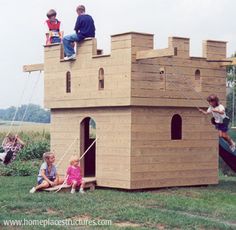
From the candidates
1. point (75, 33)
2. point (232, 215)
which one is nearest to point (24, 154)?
point (75, 33)

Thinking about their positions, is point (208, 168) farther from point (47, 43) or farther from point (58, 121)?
point (47, 43)

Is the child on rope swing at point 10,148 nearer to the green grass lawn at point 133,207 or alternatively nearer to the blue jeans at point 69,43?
the green grass lawn at point 133,207

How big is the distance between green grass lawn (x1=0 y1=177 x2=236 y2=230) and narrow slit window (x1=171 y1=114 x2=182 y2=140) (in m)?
1.37

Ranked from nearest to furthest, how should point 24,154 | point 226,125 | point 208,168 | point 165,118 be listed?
point 226,125, point 165,118, point 208,168, point 24,154

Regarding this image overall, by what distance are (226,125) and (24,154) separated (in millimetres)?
13823

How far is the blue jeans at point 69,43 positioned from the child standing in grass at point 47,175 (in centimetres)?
282

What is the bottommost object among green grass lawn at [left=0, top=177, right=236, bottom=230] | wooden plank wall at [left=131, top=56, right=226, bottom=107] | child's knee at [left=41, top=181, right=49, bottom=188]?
green grass lawn at [left=0, top=177, right=236, bottom=230]

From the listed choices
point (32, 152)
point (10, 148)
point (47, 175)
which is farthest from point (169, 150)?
point (32, 152)

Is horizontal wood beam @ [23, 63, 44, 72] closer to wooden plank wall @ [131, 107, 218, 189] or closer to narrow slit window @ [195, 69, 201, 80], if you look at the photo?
wooden plank wall @ [131, 107, 218, 189]

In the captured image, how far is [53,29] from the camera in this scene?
1773 cm

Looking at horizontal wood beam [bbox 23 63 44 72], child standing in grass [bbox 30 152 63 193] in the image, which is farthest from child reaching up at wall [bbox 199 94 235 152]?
Answer: horizontal wood beam [bbox 23 63 44 72]

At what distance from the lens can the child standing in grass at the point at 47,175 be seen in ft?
48.8

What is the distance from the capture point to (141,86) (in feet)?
49.5

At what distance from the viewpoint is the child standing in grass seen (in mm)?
14870
